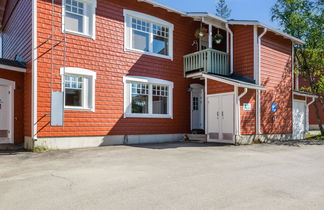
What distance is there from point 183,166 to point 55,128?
217 inches

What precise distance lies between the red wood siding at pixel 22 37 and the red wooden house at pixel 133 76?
0.04m

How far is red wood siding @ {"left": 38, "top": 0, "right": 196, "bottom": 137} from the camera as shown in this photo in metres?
10.1

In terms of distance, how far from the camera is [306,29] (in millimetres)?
16719

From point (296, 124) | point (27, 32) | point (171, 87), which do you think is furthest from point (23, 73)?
point (296, 124)

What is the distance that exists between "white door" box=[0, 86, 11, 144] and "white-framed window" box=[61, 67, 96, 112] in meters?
2.40

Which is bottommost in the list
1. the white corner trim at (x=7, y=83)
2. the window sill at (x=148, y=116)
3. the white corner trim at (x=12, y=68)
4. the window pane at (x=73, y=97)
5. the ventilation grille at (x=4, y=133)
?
the ventilation grille at (x=4, y=133)

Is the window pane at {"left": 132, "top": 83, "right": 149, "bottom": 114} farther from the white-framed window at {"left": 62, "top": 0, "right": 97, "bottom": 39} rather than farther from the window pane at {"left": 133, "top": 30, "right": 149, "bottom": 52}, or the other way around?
the white-framed window at {"left": 62, "top": 0, "right": 97, "bottom": 39}

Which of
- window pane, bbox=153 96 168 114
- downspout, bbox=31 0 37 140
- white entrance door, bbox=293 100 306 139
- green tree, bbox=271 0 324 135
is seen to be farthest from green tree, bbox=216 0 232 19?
downspout, bbox=31 0 37 140

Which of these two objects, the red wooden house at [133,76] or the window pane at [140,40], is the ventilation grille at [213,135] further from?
the window pane at [140,40]

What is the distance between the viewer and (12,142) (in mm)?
10664

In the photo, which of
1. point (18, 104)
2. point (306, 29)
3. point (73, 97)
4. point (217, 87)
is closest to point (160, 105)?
point (217, 87)

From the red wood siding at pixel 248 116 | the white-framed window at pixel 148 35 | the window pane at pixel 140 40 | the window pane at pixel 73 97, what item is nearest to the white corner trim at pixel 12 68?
the window pane at pixel 73 97

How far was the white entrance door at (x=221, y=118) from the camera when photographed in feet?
40.5

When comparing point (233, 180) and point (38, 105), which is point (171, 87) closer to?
point (38, 105)
